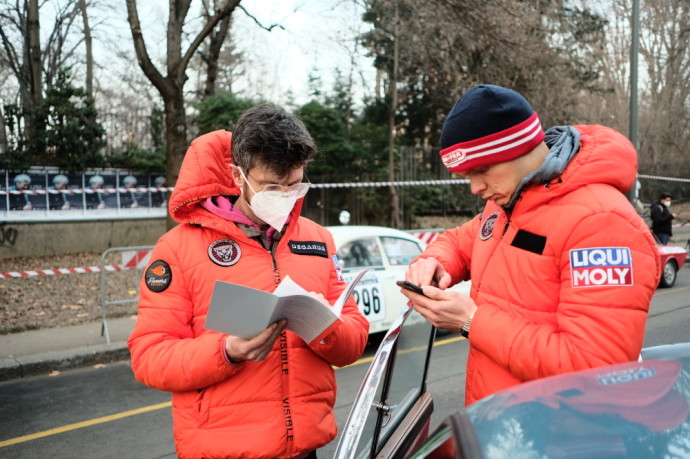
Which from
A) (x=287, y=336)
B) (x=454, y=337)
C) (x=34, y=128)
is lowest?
(x=454, y=337)

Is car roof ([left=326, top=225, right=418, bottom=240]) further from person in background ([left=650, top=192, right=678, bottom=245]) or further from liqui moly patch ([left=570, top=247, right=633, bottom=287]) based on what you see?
person in background ([left=650, top=192, right=678, bottom=245])

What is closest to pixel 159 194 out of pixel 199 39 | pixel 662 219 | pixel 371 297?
pixel 199 39

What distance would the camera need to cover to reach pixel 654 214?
14664mm

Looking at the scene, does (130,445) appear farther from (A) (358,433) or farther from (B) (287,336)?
(A) (358,433)

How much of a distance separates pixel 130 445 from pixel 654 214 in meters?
14.0

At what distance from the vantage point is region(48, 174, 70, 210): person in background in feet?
48.0

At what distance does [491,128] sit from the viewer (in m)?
1.66

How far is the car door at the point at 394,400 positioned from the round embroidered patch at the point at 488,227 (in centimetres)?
34

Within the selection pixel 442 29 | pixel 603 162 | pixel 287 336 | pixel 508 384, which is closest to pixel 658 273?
pixel 603 162

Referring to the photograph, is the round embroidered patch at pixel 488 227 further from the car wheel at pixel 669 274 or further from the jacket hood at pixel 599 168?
the car wheel at pixel 669 274

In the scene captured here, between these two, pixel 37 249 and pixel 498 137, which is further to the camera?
pixel 37 249

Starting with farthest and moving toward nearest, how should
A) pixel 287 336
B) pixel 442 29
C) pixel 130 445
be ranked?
pixel 442 29 < pixel 130 445 < pixel 287 336

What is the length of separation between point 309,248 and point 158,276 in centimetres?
52

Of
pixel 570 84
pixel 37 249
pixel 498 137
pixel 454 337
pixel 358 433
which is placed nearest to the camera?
pixel 358 433
